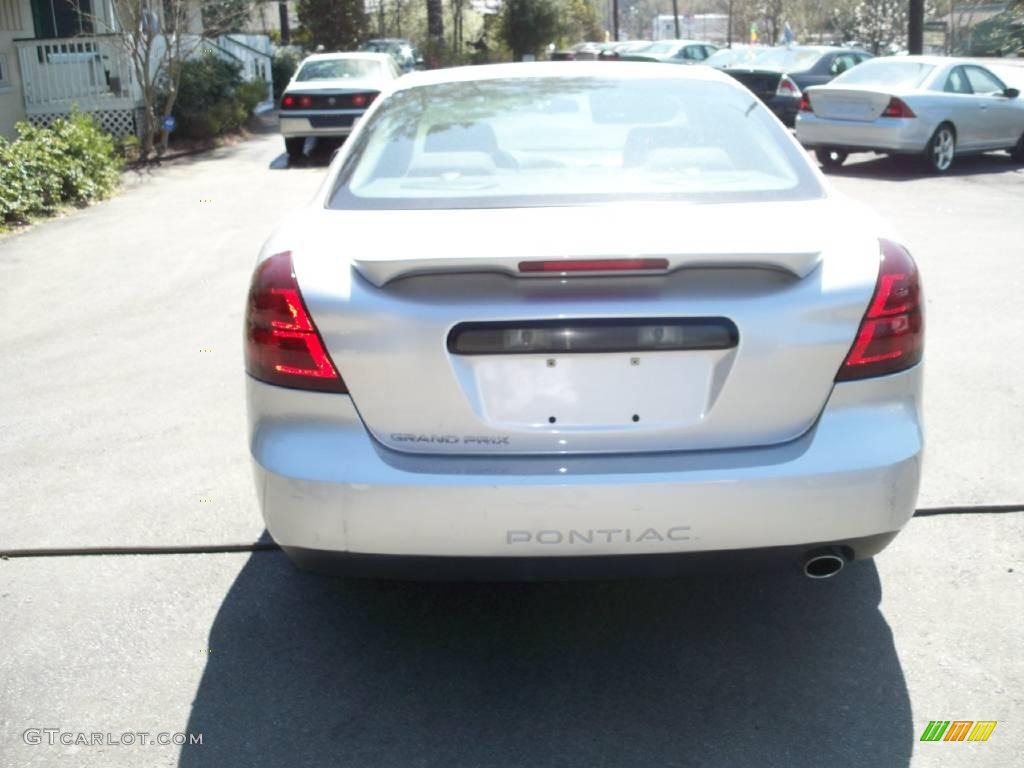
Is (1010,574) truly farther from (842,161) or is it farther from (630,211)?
(842,161)

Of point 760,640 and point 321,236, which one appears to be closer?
point 321,236

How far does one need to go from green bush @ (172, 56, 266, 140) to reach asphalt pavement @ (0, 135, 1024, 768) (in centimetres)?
1577

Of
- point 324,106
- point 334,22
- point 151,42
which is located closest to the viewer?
point 324,106

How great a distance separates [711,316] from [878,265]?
530 mm

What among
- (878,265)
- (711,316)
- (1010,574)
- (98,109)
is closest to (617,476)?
(711,316)

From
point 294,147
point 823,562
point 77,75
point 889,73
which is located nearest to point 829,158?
point 889,73

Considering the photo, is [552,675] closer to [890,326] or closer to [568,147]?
[890,326]

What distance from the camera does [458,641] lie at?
3.90 metres

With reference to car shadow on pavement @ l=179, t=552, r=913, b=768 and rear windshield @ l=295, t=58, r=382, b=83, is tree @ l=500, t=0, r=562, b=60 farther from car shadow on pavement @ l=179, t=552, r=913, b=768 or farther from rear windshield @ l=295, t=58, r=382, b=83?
car shadow on pavement @ l=179, t=552, r=913, b=768

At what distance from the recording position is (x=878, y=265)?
336cm

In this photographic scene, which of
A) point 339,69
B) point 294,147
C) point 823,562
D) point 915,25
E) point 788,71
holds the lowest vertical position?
point 294,147

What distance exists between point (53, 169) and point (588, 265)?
1215 cm

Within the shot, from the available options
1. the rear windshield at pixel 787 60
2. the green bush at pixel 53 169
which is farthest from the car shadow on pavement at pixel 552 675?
the rear windshield at pixel 787 60

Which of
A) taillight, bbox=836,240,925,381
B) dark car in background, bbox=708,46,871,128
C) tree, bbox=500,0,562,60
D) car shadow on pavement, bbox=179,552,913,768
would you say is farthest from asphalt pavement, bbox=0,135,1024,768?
tree, bbox=500,0,562,60
